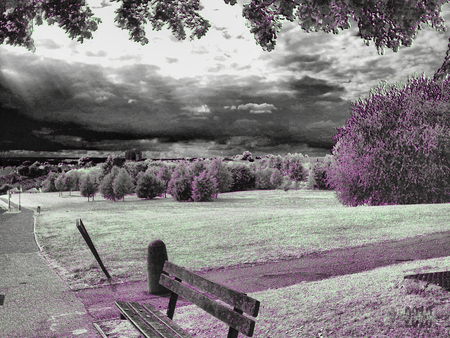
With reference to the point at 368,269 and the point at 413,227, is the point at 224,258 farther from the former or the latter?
the point at 413,227

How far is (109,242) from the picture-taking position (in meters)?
12.7

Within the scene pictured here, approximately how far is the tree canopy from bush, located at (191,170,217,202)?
888 inches

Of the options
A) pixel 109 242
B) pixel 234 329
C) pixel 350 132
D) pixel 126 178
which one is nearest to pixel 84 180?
pixel 126 178

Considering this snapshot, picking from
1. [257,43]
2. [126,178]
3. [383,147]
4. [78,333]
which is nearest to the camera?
[78,333]

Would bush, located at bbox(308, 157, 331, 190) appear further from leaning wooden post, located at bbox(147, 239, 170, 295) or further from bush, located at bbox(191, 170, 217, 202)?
leaning wooden post, located at bbox(147, 239, 170, 295)

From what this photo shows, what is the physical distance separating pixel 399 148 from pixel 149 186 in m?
19.9

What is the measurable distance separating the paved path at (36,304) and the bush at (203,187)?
66.5 ft

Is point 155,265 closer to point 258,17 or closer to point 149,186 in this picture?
point 258,17

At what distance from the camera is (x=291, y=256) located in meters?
10.0

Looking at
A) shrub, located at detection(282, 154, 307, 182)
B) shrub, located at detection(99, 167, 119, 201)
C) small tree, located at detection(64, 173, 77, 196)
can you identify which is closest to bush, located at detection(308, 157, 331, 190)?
shrub, located at detection(282, 154, 307, 182)

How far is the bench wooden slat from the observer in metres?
4.11

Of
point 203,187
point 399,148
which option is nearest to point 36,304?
point 399,148

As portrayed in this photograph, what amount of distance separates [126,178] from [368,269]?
88.1ft

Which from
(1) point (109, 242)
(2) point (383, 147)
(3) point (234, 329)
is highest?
(2) point (383, 147)
